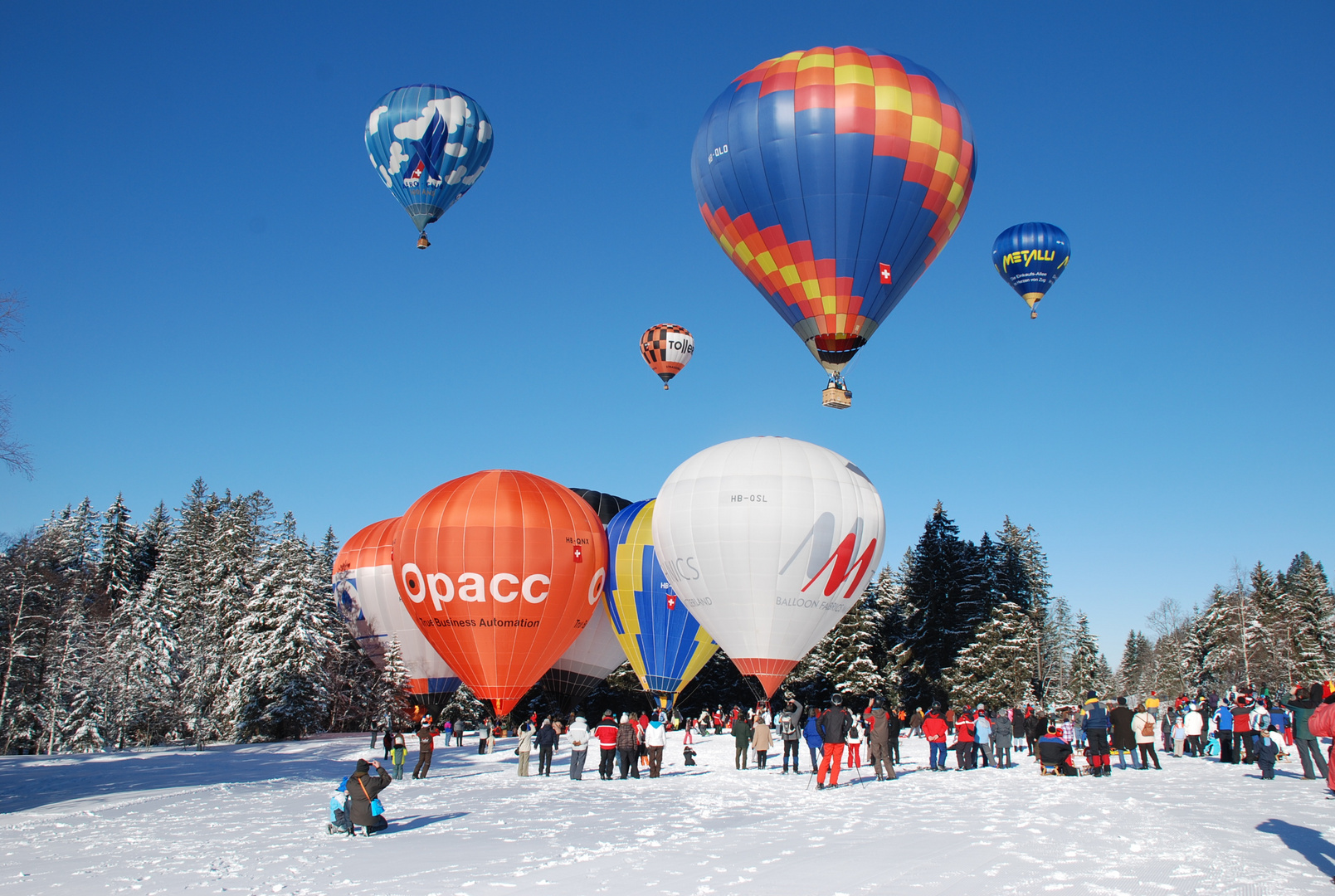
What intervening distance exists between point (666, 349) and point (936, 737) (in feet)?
75.1

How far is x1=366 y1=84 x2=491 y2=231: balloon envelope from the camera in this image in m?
26.7

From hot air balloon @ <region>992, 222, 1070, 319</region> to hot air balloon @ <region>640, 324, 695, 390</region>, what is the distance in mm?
11694

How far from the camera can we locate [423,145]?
26.7 m

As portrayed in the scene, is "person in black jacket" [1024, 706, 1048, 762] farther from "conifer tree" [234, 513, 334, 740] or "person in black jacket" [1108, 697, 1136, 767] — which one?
"conifer tree" [234, 513, 334, 740]

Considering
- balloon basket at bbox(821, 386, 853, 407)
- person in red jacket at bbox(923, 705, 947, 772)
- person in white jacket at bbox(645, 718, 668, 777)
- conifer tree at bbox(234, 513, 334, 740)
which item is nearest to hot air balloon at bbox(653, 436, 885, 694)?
balloon basket at bbox(821, 386, 853, 407)

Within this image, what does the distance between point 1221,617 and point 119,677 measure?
54491mm

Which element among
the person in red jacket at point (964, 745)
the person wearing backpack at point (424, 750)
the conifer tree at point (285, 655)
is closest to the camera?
the person wearing backpack at point (424, 750)

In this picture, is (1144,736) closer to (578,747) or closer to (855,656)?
(578,747)

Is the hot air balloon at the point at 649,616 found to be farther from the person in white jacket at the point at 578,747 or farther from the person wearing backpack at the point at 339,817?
the person wearing backpack at the point at 339,817

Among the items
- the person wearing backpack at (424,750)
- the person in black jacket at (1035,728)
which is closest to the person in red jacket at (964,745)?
the person in black jacket at (1035,728)

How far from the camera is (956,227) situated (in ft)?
78.1

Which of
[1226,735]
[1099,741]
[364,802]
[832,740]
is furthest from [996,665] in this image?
[364,802]

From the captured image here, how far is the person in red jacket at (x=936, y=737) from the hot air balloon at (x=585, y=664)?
661 inches

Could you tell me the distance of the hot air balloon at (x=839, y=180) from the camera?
2192cm
